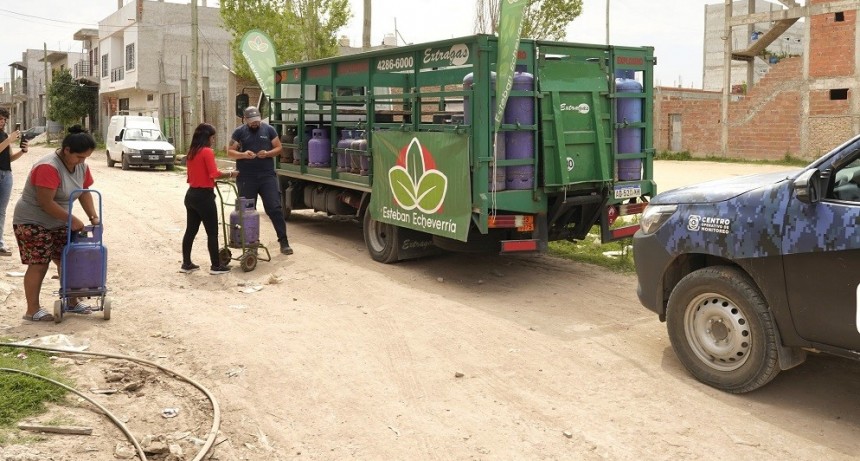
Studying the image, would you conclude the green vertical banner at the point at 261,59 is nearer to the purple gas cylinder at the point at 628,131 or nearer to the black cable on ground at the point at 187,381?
the purple gas cylinder at the point at 628,131

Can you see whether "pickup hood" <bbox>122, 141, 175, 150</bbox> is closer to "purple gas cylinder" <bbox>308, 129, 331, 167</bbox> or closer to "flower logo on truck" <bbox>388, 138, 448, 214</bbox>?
"purple gas cylinder" <bbox>308, 129, 331, 167</bbox>

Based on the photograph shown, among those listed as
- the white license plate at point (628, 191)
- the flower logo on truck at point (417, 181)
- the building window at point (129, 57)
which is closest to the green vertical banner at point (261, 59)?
the flower logo on truck at point (417, 181)

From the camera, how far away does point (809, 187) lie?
4.58 meters

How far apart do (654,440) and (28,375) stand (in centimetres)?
389

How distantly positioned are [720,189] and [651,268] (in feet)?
2.44

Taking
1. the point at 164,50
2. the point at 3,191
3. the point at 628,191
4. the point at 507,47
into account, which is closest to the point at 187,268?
the point at 3,191

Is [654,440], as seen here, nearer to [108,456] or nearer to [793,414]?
[793,414]

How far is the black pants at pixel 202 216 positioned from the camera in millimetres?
8945

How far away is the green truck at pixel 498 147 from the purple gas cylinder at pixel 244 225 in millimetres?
1374

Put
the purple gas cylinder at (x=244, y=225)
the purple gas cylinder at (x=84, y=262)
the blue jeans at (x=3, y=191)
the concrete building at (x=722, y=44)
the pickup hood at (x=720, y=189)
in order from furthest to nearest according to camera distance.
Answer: the concrete building at (x=722, y=44) < the blue jeans at (x=3, y=191) < the purple gas cylinder at (x=244, y=225) < the purple gas cylinder at (x=84, y=262) < the pickup hood at (x=720, y=189)

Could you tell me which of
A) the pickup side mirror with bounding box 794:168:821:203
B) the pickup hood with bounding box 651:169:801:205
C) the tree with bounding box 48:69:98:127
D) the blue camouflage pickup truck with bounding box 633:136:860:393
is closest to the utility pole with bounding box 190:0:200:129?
the pickup hood with bounding box 651:169:801:205

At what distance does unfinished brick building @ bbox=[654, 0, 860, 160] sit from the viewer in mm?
29812

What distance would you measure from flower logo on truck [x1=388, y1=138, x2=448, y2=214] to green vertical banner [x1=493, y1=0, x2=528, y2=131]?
1.08 metres

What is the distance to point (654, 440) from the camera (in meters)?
4.50
